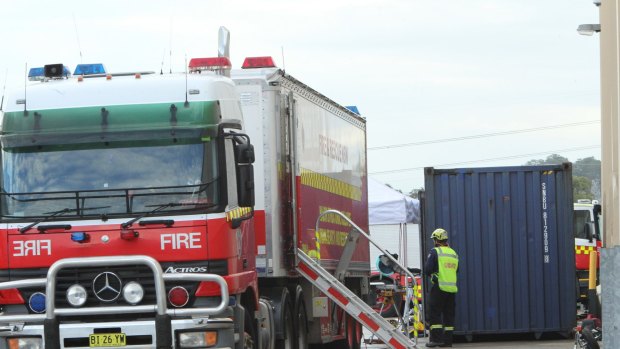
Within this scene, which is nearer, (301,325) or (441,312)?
(301,325)

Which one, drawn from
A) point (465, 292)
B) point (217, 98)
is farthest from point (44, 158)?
point (465, 292)

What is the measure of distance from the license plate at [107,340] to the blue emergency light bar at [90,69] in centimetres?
274

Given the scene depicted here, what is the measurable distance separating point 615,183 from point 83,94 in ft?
16.4

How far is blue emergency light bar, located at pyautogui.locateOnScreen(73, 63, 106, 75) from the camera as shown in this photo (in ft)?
42.1

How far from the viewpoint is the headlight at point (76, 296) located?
11.5 metres

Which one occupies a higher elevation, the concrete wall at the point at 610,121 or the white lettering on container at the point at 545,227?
the concrete wall at the point at 610,121

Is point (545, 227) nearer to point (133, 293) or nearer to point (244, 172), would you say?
point (244, 172)

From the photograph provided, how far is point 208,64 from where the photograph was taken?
13055 millimetres

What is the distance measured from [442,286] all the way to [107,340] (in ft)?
32.5

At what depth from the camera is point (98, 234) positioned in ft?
37.9

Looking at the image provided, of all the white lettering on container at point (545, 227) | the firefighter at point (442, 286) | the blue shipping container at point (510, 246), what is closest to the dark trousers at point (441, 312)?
the firefighter at point (442, 286)

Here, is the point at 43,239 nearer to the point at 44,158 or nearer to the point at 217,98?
the point at 44,158

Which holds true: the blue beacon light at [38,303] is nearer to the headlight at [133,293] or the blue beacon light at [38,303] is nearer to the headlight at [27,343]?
the headlight at [27,343]

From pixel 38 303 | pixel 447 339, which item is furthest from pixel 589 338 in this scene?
pixel 447 339
